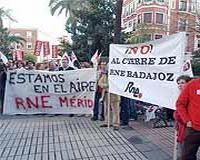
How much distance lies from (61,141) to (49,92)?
3.30 metres

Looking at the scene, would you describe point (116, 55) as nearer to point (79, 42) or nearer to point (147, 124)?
point (147, 124)

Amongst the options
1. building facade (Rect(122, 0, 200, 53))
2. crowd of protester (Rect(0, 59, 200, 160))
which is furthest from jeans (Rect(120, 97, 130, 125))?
building facade (Rect(122, 0, 200, 53))

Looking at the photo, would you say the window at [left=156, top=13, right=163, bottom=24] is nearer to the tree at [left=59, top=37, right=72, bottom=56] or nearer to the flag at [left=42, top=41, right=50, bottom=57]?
the tree at [left=59, top=37, right=72, bottom=56]

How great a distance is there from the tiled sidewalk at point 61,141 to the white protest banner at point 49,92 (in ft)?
2.94

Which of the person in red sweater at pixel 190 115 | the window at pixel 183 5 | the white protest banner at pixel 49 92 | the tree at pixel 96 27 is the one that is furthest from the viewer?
the window at pixel 183 5

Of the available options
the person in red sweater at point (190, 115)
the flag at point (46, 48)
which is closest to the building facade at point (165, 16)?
the flag at point (46, 48)

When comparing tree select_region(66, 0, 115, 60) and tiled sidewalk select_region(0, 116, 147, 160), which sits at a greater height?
tree select_region(66, 0, 115, 60)

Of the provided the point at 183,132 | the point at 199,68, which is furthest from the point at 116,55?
the point at 199,68

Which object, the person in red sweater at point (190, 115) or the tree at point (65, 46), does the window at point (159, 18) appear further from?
A: the person in red sweater at point (190, 115)

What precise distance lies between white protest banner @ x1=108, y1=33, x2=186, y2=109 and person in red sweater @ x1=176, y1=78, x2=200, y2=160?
0.88 m

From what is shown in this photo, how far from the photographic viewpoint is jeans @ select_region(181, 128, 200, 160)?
4.10m

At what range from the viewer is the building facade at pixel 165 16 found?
5203 centimetres

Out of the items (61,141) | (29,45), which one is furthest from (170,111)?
(29,45)

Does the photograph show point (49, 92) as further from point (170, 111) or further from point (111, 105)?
point (170, 111)
